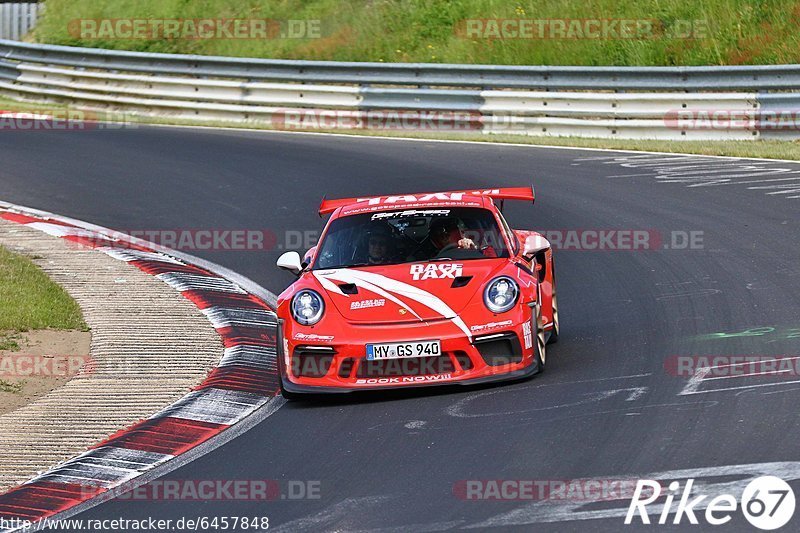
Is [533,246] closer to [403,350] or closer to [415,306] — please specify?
[415,306]

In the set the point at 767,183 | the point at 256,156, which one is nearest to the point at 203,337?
the point at 767,183

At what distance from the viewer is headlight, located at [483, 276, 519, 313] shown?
7.90 metres

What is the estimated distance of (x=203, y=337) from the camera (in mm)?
9703

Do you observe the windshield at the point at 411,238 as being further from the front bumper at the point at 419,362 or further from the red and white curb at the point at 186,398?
the front bumper at the point at 419,362

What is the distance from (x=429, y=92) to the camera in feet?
69.4

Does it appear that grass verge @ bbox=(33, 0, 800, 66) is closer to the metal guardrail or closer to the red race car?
the metal guardrail

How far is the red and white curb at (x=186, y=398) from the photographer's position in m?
6.47

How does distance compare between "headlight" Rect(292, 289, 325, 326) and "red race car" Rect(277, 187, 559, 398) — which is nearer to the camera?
"red race car" Rect(277, 187, 559, 398)

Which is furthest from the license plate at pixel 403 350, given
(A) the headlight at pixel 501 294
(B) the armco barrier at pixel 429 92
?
(B) the armco barrier at pixel 429 92

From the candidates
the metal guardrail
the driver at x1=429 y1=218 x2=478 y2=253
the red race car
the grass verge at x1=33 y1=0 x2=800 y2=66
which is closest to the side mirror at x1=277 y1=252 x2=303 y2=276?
the red race car

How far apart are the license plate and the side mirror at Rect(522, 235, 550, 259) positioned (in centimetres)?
142

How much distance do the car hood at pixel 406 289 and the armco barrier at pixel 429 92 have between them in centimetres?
1094

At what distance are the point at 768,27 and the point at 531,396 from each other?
1619 centimetres

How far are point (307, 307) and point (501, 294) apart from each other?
1.24m
